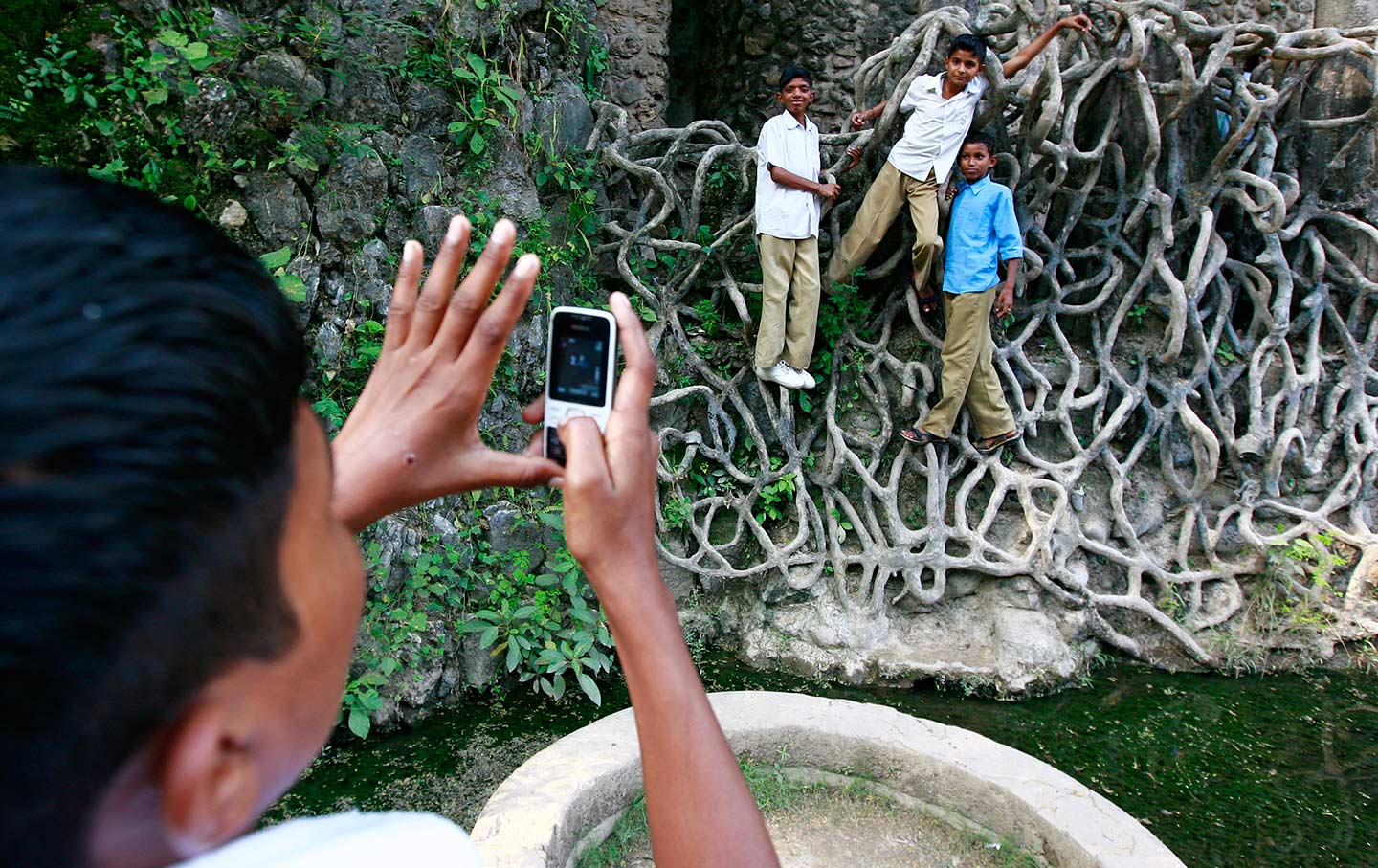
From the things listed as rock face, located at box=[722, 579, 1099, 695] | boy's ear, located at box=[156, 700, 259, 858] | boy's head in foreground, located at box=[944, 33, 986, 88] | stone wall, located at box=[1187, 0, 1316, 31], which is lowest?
rock face, located at box=[722, 579, 1099, 695]

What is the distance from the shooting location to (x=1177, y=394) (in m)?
4.29

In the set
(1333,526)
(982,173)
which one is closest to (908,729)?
(982,173)

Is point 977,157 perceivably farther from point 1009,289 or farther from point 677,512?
point 677,512

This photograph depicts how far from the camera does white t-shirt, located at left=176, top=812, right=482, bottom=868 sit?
45 centimetres

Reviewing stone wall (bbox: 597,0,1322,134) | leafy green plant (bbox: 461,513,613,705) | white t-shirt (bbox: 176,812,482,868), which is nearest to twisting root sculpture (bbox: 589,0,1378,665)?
leafy green plant (bbox: 461,513,613,705)

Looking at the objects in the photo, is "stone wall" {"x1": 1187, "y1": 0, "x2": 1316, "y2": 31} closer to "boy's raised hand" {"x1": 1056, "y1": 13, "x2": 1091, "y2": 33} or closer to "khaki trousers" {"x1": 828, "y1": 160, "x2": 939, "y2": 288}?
"boy's raised hand" {"x1": 1056, "y1": 13, "x2": 1091, "y2": 33}

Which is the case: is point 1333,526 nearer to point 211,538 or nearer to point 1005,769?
point 1005,769

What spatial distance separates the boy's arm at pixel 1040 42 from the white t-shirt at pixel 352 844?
4204mm

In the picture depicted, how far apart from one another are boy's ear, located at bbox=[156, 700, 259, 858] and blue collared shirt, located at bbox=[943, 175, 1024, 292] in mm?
3857

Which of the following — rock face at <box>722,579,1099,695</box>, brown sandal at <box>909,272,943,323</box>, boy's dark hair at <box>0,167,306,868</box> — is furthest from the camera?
brown sandal at <box>909,272,943,323</box>

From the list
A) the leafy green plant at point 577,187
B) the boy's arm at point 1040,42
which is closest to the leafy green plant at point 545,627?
the leafy green plant at point 577,187

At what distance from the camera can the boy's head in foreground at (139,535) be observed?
34cm

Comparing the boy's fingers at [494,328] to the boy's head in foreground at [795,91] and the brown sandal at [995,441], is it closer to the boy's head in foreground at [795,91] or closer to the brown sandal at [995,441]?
the boy's head in foreground at [795,91]

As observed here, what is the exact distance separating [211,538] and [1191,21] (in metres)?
5.13
